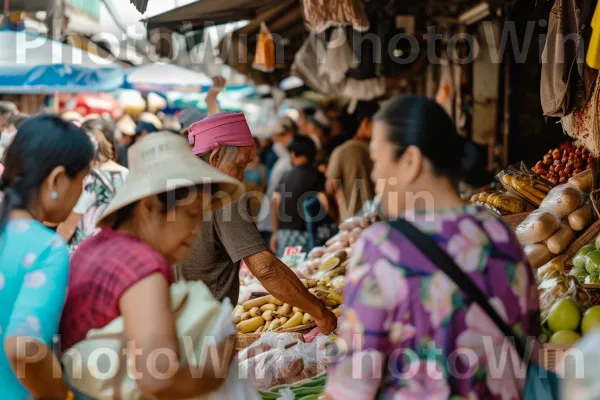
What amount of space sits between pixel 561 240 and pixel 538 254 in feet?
0.44

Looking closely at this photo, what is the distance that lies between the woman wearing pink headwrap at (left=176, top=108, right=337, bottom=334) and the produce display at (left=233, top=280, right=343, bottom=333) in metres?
0.35

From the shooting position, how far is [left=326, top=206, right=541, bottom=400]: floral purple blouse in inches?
77.1

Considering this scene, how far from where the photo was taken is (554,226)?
4.14 metres

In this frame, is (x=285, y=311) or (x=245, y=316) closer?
(x=285, y=311)

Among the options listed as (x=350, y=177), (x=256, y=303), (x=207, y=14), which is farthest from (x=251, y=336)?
(x=350, y=177)

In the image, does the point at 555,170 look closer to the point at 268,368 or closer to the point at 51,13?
the point at 268,368

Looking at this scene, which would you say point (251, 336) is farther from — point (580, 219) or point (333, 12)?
point (333, 12)

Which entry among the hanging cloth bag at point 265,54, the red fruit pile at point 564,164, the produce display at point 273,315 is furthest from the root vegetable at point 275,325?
the hanging cloth bag at point 265,54

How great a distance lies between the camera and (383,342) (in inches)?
77.2

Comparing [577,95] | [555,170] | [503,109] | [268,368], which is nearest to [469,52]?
[503,109]

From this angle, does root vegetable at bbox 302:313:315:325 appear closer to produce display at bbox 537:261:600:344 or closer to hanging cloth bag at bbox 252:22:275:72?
produce display at bbox 537:261:600:344

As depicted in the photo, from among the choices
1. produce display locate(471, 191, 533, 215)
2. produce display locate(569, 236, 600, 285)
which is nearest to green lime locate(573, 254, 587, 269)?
produce display locate(569, 236, 600, 285)

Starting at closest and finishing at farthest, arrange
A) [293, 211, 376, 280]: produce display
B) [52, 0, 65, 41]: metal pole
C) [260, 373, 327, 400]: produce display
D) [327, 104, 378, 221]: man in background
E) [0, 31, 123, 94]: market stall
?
[260, 373, 327, 400]: produce display, [293, 211, 376, 280]: produce display, [0, 31, 123, 94]: market stall, [52, 0, 65, 41]: metal pole, [327, 104, 378, 221]: man in background

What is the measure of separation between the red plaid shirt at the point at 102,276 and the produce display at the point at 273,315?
183 cm
